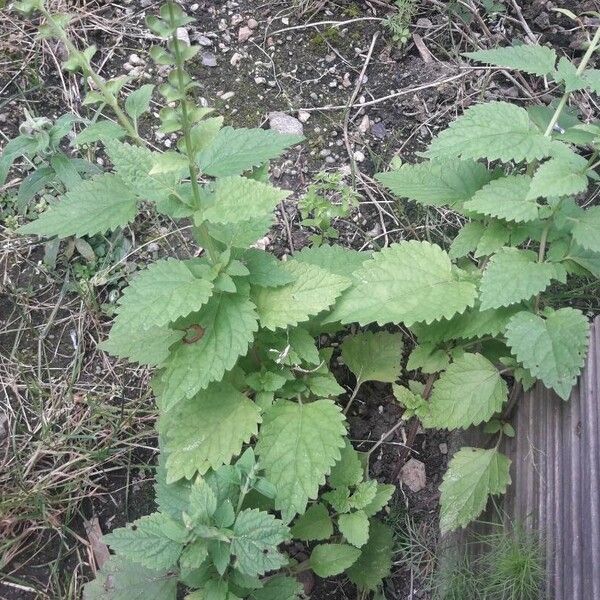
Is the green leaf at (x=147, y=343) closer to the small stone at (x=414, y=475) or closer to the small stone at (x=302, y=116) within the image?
the small stone at (x=414, y=475)

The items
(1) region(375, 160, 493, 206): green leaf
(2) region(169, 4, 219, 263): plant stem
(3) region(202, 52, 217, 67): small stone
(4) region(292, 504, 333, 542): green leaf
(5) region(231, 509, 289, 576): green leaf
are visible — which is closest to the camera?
(2) region(169, 4, 219, 263): plant stem

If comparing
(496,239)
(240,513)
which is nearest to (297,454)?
(240,513)

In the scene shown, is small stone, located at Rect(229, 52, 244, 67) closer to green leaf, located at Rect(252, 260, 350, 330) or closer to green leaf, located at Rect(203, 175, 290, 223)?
green leaf, located at Rect(252, 260, 350, 330)

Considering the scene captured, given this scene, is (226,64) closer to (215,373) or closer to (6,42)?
(6,42)

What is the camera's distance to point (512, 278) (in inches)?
71.8


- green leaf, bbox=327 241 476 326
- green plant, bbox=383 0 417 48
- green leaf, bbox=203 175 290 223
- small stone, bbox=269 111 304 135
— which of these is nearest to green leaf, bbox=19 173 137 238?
green leaf, bbox=203 175 290 223

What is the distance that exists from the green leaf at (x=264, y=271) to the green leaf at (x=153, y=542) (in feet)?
2.18

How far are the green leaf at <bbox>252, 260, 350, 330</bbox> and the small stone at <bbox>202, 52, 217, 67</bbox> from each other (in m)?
1.36

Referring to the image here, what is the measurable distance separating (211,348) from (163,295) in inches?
7.7

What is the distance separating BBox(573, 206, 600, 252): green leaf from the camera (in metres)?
1.74

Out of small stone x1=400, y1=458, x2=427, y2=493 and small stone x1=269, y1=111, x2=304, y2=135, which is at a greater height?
small stone x1=269, y1=111, x2=304, y2=135

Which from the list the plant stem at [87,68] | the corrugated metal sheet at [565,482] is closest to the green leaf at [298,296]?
the plant stem at [87,68]

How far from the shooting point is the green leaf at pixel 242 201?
1.61 m

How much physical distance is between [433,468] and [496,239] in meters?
0.84
